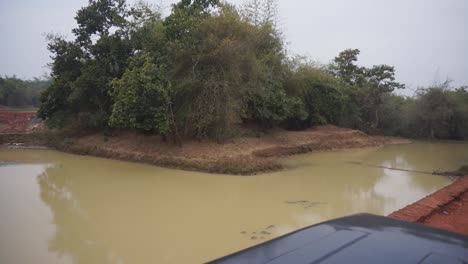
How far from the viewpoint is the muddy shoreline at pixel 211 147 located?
1086cm

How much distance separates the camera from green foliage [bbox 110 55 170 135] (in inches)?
452

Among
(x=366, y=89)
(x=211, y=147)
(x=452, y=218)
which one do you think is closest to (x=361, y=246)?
(x=452, y=218)

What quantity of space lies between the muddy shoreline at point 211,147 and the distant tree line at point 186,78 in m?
0.67

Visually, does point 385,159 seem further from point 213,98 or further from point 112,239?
point 112,239

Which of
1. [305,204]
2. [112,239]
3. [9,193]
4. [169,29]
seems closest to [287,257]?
[112,239]

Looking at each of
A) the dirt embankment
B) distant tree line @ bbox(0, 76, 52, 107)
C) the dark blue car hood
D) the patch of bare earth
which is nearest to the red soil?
the dirt embankment

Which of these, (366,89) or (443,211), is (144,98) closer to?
(443,211)

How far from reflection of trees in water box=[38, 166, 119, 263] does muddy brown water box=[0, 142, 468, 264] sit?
0.02 m

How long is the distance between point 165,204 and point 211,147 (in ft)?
16.6

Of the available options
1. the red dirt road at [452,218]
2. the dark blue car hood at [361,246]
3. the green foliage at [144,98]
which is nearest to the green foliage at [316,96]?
the green foliage at [144,98]

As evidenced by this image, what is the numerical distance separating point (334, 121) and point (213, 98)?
11897 millimetres

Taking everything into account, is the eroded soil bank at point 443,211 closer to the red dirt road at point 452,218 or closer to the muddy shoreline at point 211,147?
the red dirt road at point 452,218

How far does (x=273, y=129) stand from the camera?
16.6 meters

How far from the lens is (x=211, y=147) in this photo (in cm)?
1209
